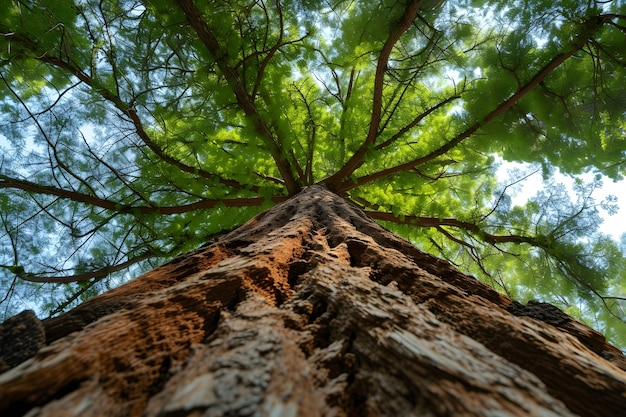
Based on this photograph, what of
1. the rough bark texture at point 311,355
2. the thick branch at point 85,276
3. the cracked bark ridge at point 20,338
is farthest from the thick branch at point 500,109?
the cracked bark ridge at point 20,338

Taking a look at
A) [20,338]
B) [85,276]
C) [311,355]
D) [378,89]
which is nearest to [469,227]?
[378,89]

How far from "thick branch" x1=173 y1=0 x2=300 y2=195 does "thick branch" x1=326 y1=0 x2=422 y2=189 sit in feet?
3.11

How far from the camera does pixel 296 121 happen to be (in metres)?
4.51

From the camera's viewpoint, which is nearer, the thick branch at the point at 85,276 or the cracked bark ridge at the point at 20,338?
the cracked bark ridge at the point at 20,338

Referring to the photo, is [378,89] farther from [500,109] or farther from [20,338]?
[20,338]

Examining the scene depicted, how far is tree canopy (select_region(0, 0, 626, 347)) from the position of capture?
315 centimetres

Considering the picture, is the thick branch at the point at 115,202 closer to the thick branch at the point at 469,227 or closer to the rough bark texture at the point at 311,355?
the thick branch at the point at 469,227

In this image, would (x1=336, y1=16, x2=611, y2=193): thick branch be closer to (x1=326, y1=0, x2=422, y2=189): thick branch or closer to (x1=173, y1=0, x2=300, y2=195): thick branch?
(x1=326, y1=0, x2=422, y2=189): thick branch

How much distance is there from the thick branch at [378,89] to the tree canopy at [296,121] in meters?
0.02

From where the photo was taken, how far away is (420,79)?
426 centimetres

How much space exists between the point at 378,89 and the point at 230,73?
1.63 m

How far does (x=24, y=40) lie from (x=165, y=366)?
3401 millimetres

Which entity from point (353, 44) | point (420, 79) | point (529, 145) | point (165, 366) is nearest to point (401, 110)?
point (420, 79)

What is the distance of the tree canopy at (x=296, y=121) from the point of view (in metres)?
3.15
